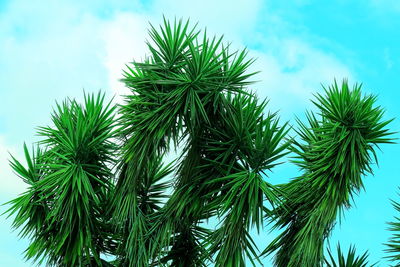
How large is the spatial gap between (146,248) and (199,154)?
1682 millimetres

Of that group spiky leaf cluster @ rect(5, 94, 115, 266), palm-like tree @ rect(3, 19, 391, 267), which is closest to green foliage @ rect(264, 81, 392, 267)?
palm-like tree @ rect(3, 19, 391, 267)

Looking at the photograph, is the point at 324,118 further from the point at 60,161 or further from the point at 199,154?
the point at 60,161

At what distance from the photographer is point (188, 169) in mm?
13828

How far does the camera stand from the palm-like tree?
42.3 ft

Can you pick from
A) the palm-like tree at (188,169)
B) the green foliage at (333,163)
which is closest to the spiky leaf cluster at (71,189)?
the palm-like tree at (188,169)

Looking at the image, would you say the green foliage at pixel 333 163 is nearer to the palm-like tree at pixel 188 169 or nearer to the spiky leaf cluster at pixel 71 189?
the palm-like tree at pixel 188 169

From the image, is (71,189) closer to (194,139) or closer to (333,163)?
(194,139)

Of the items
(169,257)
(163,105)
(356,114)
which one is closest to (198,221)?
(169,257)

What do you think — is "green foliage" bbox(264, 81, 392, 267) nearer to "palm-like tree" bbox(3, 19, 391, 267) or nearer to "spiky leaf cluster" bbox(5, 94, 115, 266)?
"palm-like tree" bbox(3, 19, 391, 267)

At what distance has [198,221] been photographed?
14406mm

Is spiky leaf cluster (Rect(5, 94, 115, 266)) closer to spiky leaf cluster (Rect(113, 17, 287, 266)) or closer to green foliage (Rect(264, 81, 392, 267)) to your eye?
spiky leaf cluster (Rect(113, 17, 287, 266))

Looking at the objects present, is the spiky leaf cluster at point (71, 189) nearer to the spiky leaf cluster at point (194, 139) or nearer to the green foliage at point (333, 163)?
→ the spiky leaf cluster at point (194, 139)

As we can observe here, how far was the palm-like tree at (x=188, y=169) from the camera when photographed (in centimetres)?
1289

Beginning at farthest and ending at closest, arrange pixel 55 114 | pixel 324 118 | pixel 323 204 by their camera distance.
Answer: pixel 55 114, pixel 324 118, pixel 323 204
